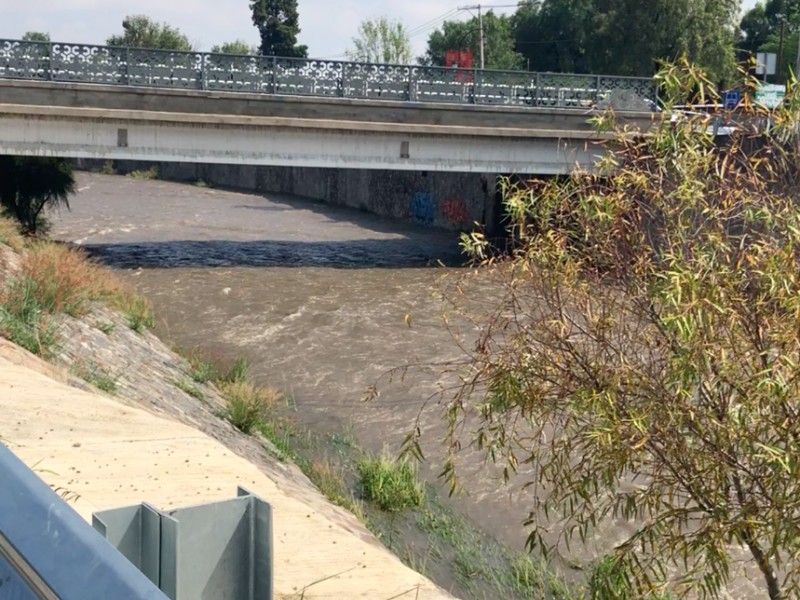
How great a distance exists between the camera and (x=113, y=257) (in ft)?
89.8

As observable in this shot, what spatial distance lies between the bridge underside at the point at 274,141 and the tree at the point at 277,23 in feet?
199

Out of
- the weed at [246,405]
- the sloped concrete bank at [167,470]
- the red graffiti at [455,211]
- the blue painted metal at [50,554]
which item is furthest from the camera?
the red graffiti at [455,211]

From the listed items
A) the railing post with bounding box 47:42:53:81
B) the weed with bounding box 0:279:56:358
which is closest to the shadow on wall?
the railing post with bounding box 47:42:53:81

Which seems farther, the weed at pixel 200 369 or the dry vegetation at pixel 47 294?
the weed at pixel 200 369

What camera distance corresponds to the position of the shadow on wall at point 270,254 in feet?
89.0

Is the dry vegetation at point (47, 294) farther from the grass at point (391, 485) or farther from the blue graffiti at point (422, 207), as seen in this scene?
the blue graffiti at point (422, 207)

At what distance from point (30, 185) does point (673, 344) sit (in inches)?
888

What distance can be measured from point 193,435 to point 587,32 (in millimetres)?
49845

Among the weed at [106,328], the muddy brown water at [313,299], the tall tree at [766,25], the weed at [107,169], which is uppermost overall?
the tall tree at [766,25]

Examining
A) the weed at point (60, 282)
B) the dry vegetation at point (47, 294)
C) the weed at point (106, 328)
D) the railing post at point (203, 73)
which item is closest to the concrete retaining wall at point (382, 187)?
the railing post at point (203, 73)

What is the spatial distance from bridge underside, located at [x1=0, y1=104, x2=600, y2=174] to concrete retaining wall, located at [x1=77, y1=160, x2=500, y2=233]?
7591 mm

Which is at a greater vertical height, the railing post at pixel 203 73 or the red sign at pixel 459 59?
the red sign at pixel 459 59

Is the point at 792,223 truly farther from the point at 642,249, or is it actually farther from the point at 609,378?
the point at 609,378

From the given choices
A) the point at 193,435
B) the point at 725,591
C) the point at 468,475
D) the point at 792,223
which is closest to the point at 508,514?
the point at 468,475
